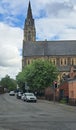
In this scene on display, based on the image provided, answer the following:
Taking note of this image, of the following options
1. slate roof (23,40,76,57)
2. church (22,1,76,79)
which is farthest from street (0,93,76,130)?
slate roof (23,40,76,57)

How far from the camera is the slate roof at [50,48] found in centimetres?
15762

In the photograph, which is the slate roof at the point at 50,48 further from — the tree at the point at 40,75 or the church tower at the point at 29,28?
the tree at the point at 40,75

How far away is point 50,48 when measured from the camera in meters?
161

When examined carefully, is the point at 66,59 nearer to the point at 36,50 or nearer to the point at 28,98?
the point at 36,50

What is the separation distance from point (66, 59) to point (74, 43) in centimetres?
897

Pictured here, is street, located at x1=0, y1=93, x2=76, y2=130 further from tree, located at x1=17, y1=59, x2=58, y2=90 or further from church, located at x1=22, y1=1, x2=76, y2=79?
church, located at x1=22, y1=1, x2=76, y2=79

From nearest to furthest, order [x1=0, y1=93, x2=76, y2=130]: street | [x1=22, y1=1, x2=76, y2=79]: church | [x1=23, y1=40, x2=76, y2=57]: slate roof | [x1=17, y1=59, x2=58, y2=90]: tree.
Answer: [x1=0, y1=93, x2=76, y2=130]: street, [x1=17, y1=59, x2=58, y2=90]: tree, [x1=22, y1=1, x2=76, y2=79]: church, [x1=23, y1=40, x2=76, y2=57]: slate roof

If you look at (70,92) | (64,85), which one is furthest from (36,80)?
(70,92)

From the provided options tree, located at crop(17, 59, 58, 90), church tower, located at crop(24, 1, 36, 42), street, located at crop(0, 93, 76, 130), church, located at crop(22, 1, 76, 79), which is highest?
church tower, located at crop(24, 1, 36, 42)

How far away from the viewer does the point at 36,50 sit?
16038 centimetres

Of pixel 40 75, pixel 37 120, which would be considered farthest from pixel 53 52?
pixel 37 120

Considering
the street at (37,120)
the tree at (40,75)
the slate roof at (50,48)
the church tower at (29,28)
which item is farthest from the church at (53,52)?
the street at (37,120)

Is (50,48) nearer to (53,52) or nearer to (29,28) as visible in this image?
(53,52)

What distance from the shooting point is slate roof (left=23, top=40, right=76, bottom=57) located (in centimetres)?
15762
